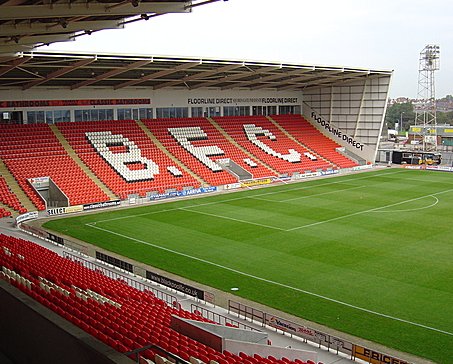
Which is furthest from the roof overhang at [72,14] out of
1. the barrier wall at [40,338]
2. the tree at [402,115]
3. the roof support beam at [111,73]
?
the tree at [402,115]

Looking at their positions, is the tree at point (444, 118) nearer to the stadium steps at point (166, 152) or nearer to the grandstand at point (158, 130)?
the grandstand at point (158, 130)

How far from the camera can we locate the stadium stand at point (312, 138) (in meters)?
56.7

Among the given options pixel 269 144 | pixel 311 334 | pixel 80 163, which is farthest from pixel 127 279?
pixel 269 144

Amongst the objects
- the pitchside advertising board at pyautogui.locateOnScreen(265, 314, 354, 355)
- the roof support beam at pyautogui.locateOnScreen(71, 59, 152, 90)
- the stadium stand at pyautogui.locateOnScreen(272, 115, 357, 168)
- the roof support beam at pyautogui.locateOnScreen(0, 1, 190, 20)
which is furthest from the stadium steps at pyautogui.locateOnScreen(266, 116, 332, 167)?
the roof support beam at pyautogui.locateOnScreen(0, 1, 190, 20)

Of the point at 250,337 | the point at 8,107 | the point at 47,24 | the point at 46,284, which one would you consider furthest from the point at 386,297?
the point at 8,107

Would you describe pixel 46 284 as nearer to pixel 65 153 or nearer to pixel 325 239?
pixel 325 239

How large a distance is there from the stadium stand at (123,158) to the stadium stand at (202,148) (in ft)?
5.86

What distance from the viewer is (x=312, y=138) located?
195ft

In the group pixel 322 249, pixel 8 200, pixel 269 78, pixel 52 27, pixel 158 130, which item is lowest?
pixel 322 249

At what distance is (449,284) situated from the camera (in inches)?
783

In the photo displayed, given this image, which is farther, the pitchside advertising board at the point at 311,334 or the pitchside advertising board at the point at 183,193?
the pitchside advertising board at the point at 183,193

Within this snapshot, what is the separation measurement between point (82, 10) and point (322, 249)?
49.9 feet

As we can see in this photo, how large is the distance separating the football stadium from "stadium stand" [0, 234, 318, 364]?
8 centimetres

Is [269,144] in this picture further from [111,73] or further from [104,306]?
[104,306]
